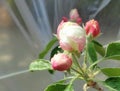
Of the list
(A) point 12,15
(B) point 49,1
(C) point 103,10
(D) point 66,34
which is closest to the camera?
(D) point 66,34

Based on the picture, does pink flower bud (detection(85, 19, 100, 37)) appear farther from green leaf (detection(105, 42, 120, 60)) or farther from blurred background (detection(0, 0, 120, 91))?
blurred background (detection(0, 0, 120, 91))

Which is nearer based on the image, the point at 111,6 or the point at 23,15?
the point at 23,15

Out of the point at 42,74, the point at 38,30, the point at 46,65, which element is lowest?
the point at 46,65

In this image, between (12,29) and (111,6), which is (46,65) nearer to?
(12,29)

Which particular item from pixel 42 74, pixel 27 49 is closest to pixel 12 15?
pixel 27 49

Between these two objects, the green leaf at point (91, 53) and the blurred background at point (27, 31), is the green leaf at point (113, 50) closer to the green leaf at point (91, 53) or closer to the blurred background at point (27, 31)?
the green leaf at point (91, 53)

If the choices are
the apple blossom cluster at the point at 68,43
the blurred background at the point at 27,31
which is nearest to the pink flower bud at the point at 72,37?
the apple blossom cluster at the point at 68,43

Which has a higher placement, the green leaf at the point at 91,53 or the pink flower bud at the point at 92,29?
the pink flower bud at the point at 92,29
